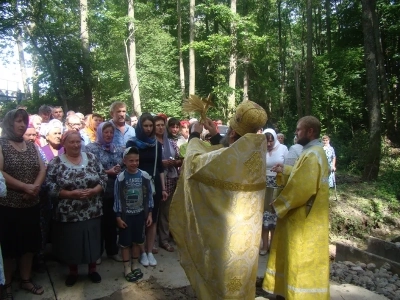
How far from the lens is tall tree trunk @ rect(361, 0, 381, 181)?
11.2 m

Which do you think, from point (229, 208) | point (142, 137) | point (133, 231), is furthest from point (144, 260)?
point (229, 208)

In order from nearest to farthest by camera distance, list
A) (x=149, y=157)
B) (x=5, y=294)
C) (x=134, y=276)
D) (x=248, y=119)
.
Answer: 1. (x=248, y=119)
2. (x=5, y=294)
3. (x=134, y=276)
4. (x=149, y=157)

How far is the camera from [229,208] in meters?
3.03

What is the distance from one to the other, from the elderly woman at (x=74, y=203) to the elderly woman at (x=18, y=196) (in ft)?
0.62

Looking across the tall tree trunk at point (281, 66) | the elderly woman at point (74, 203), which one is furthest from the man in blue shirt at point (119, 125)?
the tall tree trunk at point (281, 66)

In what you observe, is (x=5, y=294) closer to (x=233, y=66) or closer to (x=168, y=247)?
(x=168, y=247)

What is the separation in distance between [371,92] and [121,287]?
10324 millimetres

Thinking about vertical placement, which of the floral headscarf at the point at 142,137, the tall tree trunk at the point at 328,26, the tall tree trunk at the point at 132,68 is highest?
the tall tree trunk at the point at 328,26

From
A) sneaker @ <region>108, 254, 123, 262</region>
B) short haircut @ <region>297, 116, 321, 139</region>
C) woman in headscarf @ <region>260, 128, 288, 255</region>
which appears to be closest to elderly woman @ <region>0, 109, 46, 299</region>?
sneaker @ <region>108, 254, 123, 262</region>

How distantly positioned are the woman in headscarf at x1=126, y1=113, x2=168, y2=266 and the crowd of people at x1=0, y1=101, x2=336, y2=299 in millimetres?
13

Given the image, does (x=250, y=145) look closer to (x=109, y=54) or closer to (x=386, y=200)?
(x=386, y=200)

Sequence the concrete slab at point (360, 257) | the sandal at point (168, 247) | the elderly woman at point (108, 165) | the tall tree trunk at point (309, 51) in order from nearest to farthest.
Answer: the elderly woman at point (108, 165) < the sandal at point (168, 247) < the concrete slab at point (360, 257) < the tall tree trunk at point (309, 51)

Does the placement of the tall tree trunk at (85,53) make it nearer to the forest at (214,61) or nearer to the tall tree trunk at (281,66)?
the forest at (214,61)

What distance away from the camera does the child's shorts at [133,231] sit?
4215 millimetres
